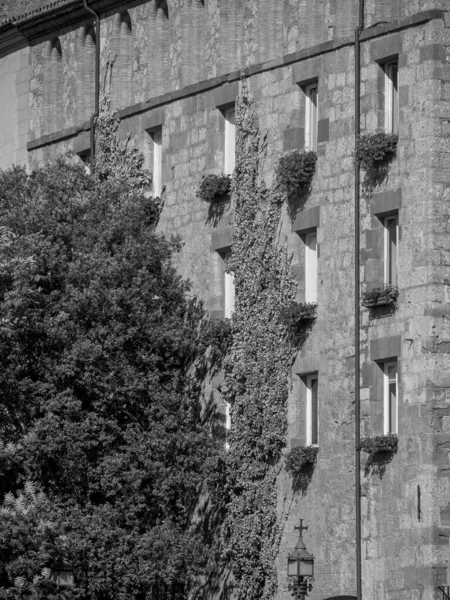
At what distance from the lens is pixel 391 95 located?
5775 centimetres

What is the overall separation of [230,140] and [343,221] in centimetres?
597

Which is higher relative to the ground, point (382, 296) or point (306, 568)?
point (382, 296)

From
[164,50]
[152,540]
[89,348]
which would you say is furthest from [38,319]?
[164,50]

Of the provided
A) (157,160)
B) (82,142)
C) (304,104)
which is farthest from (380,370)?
(82,142)

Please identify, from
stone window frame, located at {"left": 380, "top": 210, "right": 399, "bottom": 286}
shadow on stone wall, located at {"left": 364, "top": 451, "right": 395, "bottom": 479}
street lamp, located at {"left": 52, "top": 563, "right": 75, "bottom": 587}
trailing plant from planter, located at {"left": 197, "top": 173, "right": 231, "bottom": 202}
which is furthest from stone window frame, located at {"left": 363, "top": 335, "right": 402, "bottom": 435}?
trailing plant from planter, located at {"left": 197, "top": 173, "right": 231, "bottom": 202}

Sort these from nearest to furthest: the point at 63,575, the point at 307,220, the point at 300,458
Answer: the point at 63,575 → the point at 300,458 → the point at 307,220

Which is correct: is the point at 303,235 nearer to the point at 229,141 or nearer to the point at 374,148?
the point at 374,148

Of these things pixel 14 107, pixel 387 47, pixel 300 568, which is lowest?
pixel 300 568

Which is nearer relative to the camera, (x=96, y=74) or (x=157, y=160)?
(x=157, y=160)

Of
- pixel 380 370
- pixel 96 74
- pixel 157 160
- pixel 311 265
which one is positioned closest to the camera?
pixel 380 370

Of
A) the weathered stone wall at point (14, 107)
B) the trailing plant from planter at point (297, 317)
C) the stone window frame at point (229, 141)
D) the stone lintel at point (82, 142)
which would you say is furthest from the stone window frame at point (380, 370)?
the weathered stone wall at point (14, 107)

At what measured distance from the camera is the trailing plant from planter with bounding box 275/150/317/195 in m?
59.8

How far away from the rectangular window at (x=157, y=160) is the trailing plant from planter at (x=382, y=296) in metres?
10.1

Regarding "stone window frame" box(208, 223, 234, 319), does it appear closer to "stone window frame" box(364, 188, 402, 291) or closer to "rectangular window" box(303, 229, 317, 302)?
"rectangular window" box(303, 229, 317, 302)
